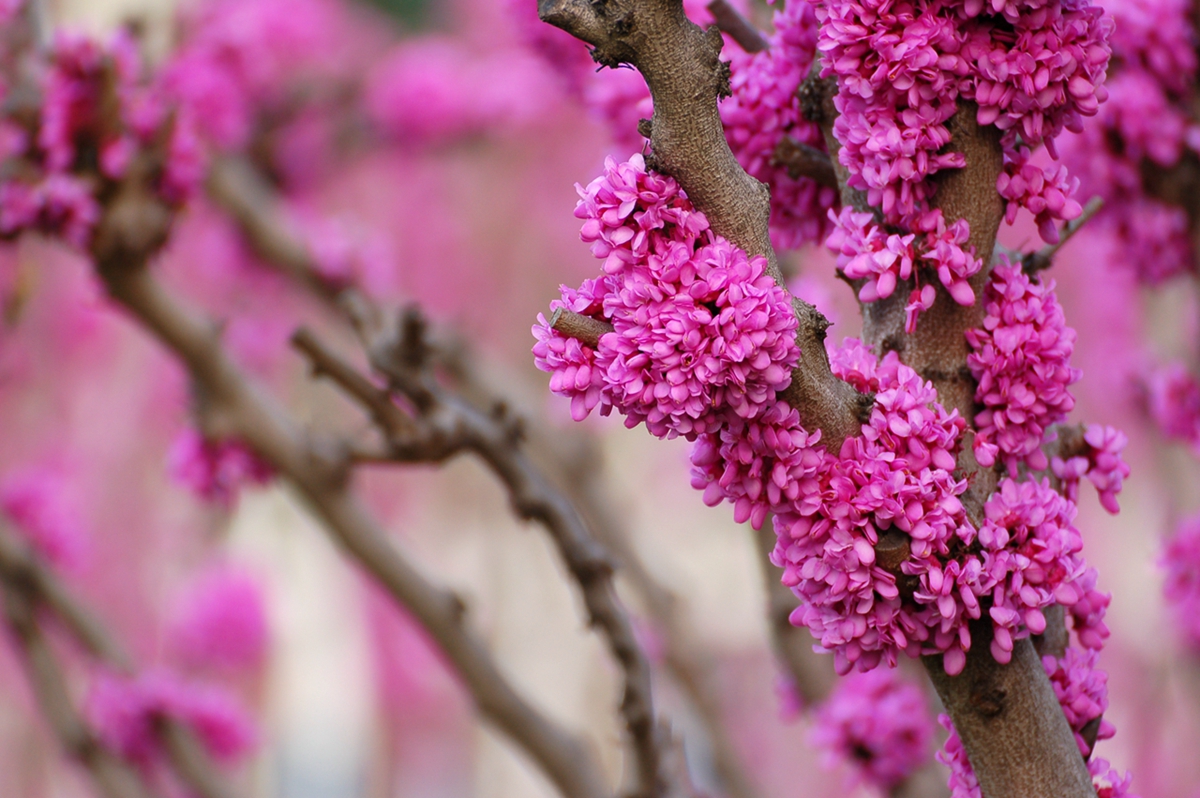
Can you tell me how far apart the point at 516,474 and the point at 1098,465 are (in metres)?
0.92

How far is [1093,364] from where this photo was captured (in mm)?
5449

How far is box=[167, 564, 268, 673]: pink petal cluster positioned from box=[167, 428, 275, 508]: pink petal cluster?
1971 mm

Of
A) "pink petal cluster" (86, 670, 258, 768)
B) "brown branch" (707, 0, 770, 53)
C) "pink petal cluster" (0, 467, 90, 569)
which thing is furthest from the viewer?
"pink petal cluster" (0, 467, 90, 569)

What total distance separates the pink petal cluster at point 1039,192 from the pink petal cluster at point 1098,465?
0.77ft

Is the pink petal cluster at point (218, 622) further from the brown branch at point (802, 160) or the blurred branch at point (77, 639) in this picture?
the brown branch at point (802, 160)

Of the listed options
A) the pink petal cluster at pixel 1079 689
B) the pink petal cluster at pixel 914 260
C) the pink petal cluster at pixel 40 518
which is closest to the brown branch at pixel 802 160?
the pink petal cluster at pixel 914 260

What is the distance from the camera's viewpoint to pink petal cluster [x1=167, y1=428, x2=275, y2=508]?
2.20m

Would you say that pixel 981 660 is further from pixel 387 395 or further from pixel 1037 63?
pixel 387 395

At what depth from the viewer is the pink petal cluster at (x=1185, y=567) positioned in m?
1.96

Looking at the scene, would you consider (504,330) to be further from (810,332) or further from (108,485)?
(810,332)

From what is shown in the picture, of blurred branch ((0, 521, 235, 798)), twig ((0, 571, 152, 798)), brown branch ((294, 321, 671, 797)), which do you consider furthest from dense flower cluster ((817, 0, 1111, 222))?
twig ((0, 571, 152, 798))

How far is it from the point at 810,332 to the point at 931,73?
0.28m

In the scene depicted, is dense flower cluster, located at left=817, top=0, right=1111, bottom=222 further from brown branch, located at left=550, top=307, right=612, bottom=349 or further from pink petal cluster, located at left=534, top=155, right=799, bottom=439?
brown branch, located at left=550, top=307, right=612, bottom=349

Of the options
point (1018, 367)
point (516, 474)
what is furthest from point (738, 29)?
point (516, 474)
